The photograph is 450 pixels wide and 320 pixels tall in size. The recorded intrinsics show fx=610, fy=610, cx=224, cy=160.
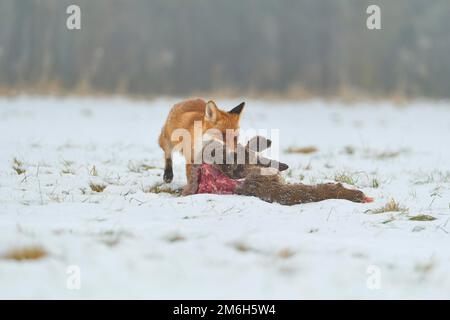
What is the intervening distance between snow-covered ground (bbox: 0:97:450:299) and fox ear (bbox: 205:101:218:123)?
726 millimetres

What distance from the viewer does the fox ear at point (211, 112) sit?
19.3 feet

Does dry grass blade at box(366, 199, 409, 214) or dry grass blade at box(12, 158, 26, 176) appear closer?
dry grass blade at box(366, 199, 409, 214)

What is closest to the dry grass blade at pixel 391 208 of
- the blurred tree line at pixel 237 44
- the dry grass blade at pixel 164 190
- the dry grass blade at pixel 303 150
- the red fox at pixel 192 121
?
the red fox at pixel 192 121

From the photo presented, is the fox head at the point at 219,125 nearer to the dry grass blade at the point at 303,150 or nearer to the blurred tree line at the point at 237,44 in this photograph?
the dry grass blade at the point at 303,150

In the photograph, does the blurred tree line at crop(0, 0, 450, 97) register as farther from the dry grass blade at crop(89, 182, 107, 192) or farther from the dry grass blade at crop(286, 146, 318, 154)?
the dry grass blade at crop(89, 182, 107, 192)

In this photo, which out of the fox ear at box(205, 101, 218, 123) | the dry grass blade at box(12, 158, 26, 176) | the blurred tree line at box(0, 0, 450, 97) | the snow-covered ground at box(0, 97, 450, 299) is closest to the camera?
the snow-covered ground at box(0, 97, 450, 299)

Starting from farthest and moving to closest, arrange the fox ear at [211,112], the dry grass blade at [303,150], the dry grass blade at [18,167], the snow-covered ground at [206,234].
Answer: the dry grass blade at [303,150] < the dry grass blade at [18,167] < the fox ear at [211,112] < the snow-covered ground at [206,234]

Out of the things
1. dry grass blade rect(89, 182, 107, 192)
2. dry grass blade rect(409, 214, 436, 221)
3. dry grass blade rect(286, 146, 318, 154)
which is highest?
dry grass blade rect(89, 182, 107, 192)

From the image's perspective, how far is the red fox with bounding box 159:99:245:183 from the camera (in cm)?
595

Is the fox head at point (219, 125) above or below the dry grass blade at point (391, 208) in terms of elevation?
above

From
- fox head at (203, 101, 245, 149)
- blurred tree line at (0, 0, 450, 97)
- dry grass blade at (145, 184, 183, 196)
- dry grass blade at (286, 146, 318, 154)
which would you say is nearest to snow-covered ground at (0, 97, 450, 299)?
dry grass blade at (145, 184, 183, 196)

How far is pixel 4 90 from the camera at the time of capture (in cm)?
1641
